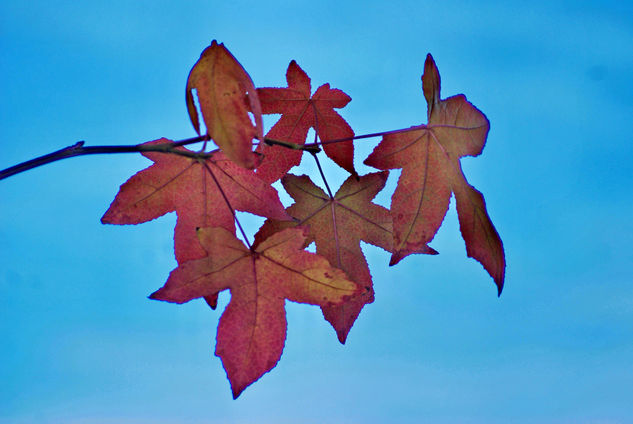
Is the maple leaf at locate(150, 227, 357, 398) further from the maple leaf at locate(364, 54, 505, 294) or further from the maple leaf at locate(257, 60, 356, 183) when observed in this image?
the maple leaf at locate(257, 60, 356, 183)

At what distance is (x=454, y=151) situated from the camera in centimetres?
88

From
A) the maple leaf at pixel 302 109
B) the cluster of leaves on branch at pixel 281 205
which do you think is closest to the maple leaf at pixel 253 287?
the cluster of leaves on branch at pixel 281 205

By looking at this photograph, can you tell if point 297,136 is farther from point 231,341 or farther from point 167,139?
point 231,341

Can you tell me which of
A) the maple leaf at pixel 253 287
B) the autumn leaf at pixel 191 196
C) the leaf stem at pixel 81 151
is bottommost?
the maple leaf at pixel 253 287

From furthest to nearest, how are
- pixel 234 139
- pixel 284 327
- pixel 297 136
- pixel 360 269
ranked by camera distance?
pixel 297 136 → pixel 360 269 → pixel 284 327 → pixel 234 139

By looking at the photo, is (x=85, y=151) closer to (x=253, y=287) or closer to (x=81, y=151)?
(x=81, y=151)

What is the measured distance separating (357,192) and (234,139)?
325mm

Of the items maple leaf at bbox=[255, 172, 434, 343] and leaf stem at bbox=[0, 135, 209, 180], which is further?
maple leaf at bbox=[255, 172, 434, 343]

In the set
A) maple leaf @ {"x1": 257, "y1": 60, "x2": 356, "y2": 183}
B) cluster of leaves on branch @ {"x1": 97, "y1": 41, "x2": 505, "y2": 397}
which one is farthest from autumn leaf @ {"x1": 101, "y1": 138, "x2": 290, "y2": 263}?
maple leaf @ {"x1": 257, "y1": 60, "x2": 356, "y2": 183}

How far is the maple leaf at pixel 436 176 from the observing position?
807 mm

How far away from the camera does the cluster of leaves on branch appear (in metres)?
0.65

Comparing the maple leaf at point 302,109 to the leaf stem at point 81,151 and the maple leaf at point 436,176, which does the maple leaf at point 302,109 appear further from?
the leaf stem at point 81,151

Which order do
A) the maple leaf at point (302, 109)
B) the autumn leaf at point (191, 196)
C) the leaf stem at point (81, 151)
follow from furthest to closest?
the maple leaf at point (302, 109), the autumn leaf at point (191, 196), the leaf stem at point (81, 151)

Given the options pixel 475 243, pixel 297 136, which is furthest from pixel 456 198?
pixel 297 136
